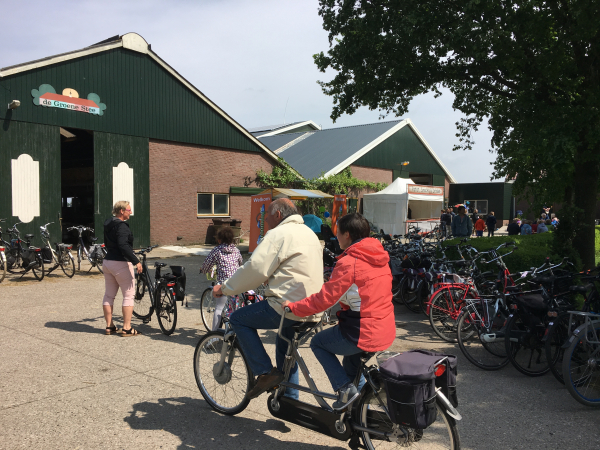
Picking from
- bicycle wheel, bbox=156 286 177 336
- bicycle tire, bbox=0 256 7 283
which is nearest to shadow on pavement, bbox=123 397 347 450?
bicycle wheel, bbox=156 286 177 336

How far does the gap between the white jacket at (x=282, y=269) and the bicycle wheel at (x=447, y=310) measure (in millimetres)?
3444

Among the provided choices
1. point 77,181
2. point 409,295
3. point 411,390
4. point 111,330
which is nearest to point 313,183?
point 77,181

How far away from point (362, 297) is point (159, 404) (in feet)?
7.49

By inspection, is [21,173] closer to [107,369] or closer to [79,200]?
[79,200]

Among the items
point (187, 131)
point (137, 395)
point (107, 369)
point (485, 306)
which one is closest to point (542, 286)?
point (485, 306)

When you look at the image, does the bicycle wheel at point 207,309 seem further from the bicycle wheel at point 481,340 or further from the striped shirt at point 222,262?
the bicycle wheel at point 481,340

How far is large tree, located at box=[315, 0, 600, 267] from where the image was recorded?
838 centimetres

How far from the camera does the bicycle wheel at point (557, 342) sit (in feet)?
16.0

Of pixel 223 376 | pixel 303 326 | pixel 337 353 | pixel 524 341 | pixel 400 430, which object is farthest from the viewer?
pixel 524 341

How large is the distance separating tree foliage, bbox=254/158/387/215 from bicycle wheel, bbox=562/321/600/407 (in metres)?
18.8

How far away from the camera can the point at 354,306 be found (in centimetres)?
321

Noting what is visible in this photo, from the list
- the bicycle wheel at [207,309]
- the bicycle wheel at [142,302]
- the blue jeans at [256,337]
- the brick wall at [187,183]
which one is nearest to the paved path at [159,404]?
the bicycle wheel at [207,309]

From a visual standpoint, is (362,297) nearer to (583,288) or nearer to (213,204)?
(583,288)

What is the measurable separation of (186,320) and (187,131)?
13516 mm
